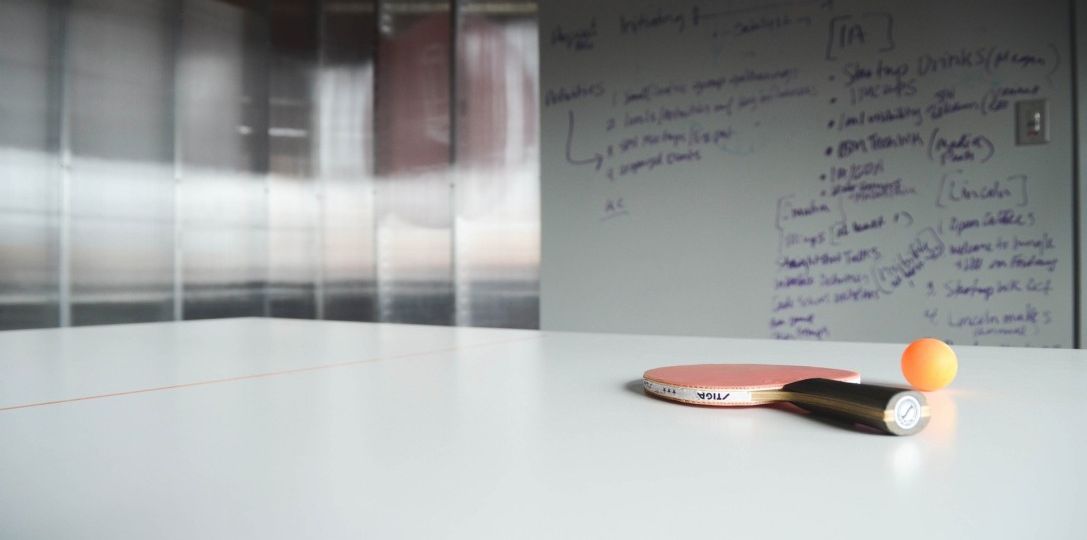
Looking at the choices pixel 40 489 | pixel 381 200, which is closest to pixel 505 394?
pixel 40 489

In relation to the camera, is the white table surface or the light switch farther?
the light switch

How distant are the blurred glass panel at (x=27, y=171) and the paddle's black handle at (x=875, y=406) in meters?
3.58

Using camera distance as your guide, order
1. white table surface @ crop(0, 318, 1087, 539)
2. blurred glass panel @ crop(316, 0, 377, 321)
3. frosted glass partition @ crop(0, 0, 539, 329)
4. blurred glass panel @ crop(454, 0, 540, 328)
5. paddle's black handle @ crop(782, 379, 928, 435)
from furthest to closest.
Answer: blurred glass panel @ crop(316, 0, 377, 321), blurred glass panel @ crop(454, 0, 540, 328), frosted glass partition @ crop(0, 0, 539, 329), paddle's black handle @ crop(782, 379, 928, 435), white table surface @ crop(0, 318, 1087, 539)

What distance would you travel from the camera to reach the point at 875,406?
18.8 inches

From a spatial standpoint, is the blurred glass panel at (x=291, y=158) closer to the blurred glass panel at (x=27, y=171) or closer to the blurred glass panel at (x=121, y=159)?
the blurred glass panel at (x=121, y=159)

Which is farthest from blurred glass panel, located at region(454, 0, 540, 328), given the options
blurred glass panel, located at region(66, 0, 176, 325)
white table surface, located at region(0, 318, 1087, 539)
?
white table surface, located at region(0, 318, 1087, 539)

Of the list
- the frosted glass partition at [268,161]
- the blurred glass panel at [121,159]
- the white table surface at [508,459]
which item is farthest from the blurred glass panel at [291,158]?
the white table surface at [508,459]

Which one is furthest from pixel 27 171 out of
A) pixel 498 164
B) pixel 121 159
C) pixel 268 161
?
pixel 498 164

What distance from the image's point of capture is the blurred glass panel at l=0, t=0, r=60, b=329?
3057mm

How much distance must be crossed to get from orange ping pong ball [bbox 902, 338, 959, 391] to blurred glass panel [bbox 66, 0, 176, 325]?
11.9ft

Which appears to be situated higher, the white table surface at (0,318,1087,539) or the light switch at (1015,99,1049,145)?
the light switch at (1015,99,1049,145)

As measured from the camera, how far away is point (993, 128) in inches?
86.4

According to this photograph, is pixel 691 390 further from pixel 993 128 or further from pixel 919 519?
pixel 993 128

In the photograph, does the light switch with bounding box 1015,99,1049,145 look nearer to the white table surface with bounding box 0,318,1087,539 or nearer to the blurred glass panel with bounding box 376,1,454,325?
the white table surface with bounding box 0,318,1087,539
